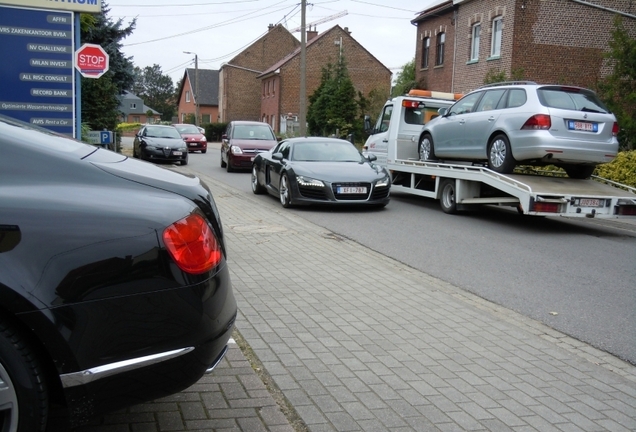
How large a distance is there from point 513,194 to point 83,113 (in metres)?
17.2

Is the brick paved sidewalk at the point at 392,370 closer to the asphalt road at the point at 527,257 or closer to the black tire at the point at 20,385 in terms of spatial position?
the asphalt road at the point at 527,257

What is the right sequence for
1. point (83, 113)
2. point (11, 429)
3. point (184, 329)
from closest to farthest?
point (11, 429)
point (184, 329)
point (83, 113)

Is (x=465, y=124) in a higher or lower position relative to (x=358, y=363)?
higher

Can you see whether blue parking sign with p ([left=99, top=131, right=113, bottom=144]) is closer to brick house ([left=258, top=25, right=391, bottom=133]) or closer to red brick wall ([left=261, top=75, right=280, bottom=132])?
brick house ([left=258, top=25, right=391, bottom=133])

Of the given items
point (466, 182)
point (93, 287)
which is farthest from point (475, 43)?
point (93, 287)

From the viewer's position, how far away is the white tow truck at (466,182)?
10500 mm

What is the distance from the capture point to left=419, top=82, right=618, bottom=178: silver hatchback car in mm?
10898

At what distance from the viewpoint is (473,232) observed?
10891 millimetres

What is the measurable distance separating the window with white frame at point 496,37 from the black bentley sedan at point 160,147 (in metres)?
13.2

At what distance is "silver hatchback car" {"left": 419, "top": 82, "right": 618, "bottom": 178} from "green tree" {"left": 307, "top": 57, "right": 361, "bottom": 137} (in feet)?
99.9

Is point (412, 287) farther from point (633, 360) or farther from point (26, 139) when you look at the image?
point (26, 139)

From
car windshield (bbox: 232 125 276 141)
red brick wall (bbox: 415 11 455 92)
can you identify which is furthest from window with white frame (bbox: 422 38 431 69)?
car windshield (bbox: 232 125 276 141)

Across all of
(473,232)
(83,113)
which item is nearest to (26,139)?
(473,232)

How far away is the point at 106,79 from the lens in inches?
953
